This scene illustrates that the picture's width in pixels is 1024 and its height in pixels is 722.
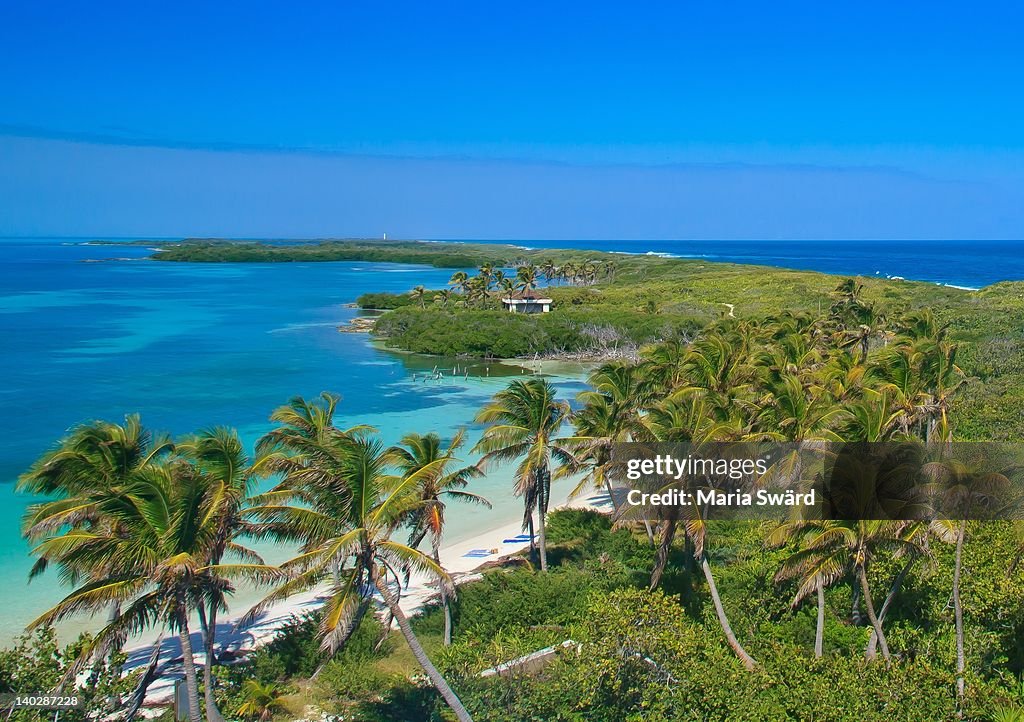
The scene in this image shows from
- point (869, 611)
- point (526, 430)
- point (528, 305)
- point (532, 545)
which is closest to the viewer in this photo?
point (869, 611)

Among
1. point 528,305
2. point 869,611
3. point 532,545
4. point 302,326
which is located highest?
point 528,305

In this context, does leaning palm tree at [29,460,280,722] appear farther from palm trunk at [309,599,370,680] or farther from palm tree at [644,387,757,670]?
palm tree at [644,387,757,670]

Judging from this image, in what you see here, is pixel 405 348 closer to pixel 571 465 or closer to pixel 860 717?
pixel 571 465

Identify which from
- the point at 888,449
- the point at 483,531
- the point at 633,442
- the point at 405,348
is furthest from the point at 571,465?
the point at 405,348

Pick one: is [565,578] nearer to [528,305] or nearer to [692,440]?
[692,440]

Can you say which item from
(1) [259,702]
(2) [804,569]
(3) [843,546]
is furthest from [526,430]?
(1) [259,702]

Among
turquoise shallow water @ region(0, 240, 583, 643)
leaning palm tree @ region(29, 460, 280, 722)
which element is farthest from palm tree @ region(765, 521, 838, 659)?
turquoise shallow water @ region(0, 240, 583, 643)
